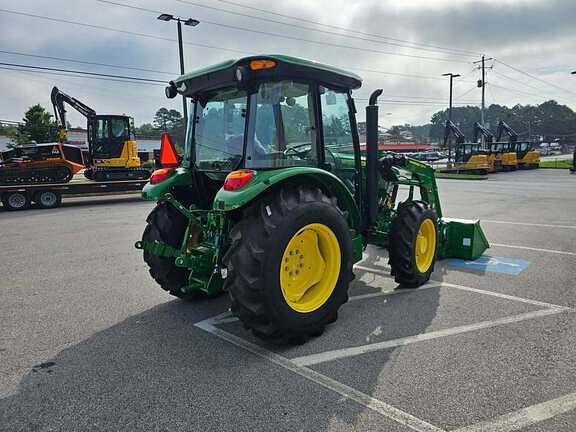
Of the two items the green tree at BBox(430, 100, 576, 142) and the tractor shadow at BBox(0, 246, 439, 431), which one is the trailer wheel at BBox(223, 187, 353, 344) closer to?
the tractor shadow at BBox(0, 246, 439, 431)

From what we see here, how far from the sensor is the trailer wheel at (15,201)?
47.1 ft

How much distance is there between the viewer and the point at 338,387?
3010 mm

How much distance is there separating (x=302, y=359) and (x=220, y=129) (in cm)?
239

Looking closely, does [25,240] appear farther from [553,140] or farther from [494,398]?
[553,140]

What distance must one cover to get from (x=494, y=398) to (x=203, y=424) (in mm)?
1904

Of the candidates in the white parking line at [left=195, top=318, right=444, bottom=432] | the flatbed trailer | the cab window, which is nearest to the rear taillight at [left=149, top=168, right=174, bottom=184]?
the cab window

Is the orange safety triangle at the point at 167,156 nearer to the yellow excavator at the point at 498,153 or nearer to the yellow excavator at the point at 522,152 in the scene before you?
the yellow excavator at the point at 498,153

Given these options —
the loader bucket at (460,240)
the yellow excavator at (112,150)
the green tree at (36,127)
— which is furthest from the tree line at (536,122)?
the loader bucket at (460,240)

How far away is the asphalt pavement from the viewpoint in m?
2.69

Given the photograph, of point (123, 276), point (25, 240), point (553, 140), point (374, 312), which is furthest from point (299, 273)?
point (553, 140)

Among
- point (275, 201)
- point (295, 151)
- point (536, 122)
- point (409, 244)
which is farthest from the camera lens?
point (536, 122)

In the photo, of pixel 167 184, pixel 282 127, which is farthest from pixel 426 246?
pixel 167 184

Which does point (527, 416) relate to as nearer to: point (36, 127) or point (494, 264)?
point (494, 264)

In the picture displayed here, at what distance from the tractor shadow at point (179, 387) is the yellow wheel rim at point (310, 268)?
14.2 inches
